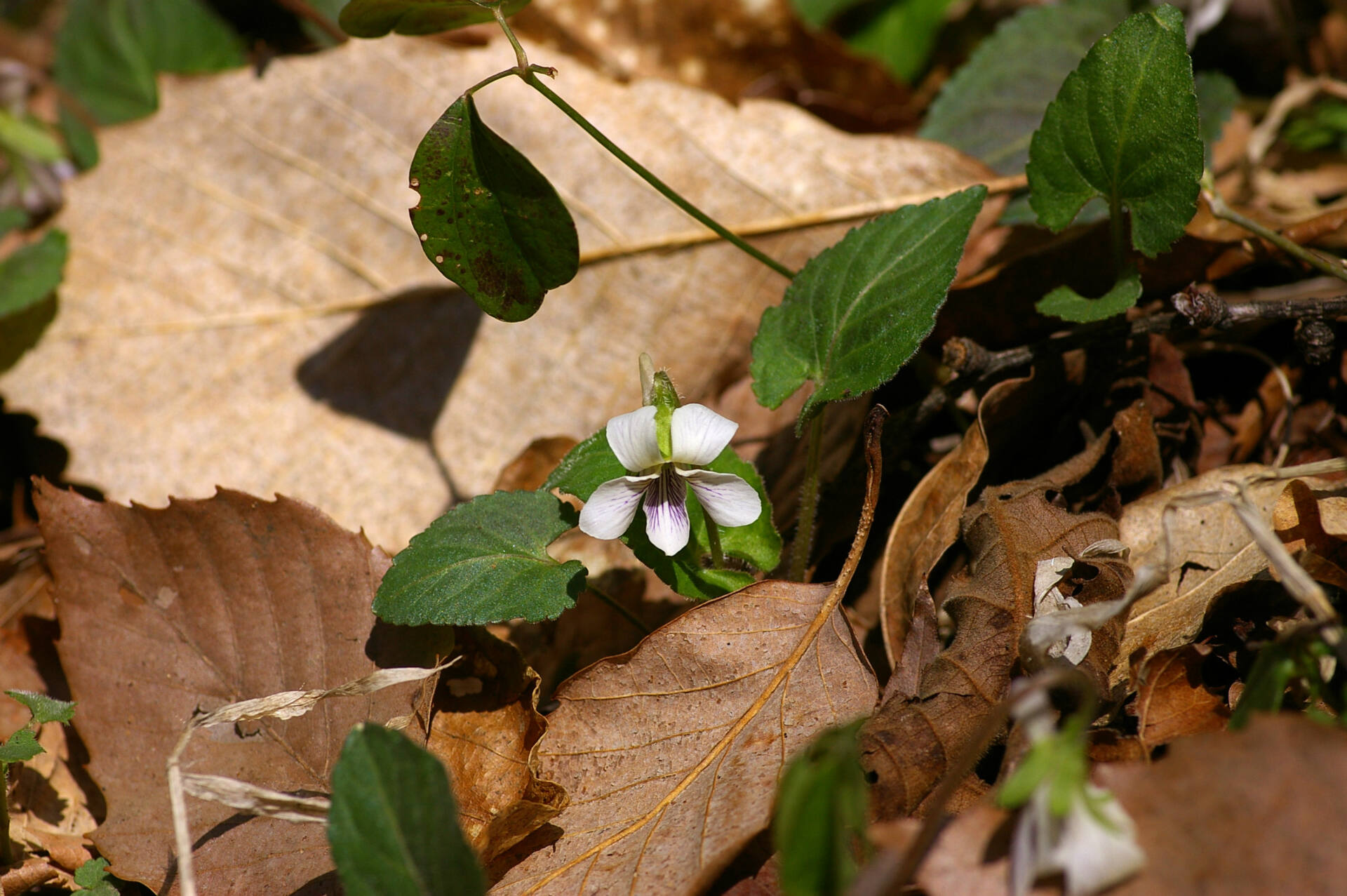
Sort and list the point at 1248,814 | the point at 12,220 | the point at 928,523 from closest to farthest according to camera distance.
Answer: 1. the point at 1248,814
2. the point at 928,523
3. the point at 12,220

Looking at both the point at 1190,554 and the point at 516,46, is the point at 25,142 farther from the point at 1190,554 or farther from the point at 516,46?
the point at 1190,554

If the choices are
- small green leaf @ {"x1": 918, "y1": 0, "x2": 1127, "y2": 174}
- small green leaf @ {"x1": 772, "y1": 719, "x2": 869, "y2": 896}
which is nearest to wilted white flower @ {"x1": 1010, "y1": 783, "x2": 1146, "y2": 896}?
small green leaf @ {"x1": 772, "y1": 719, "x2": 869, "y2": 896}

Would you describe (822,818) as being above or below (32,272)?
above

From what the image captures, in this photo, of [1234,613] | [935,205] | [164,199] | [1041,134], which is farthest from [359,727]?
[164,199]

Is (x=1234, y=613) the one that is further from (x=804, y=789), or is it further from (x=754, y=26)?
(x=754, y=26)

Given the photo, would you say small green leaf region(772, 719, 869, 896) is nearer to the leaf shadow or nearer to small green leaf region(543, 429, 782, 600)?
small green leaf region(543, 429, 782, 600)

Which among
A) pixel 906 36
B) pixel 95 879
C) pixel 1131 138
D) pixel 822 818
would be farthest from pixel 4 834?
pixel 906 36
